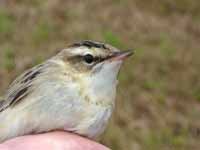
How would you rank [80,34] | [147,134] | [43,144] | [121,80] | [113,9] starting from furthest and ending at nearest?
[113,9], [80,34], [121,80], [147,134], [43,144]

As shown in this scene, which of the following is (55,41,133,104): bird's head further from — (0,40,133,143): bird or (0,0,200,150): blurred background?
(0,0,200,150): blurred background

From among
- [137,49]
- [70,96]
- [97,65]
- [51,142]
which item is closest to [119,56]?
[97,65]

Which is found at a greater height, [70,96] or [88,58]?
[88,58]

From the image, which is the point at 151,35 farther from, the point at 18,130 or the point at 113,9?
the point at 18,130

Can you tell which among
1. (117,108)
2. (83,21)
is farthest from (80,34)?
(117,108)

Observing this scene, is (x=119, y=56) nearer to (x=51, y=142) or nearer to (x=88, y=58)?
(x=88, y=58)

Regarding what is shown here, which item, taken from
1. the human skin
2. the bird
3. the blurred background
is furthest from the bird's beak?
the blurred background
